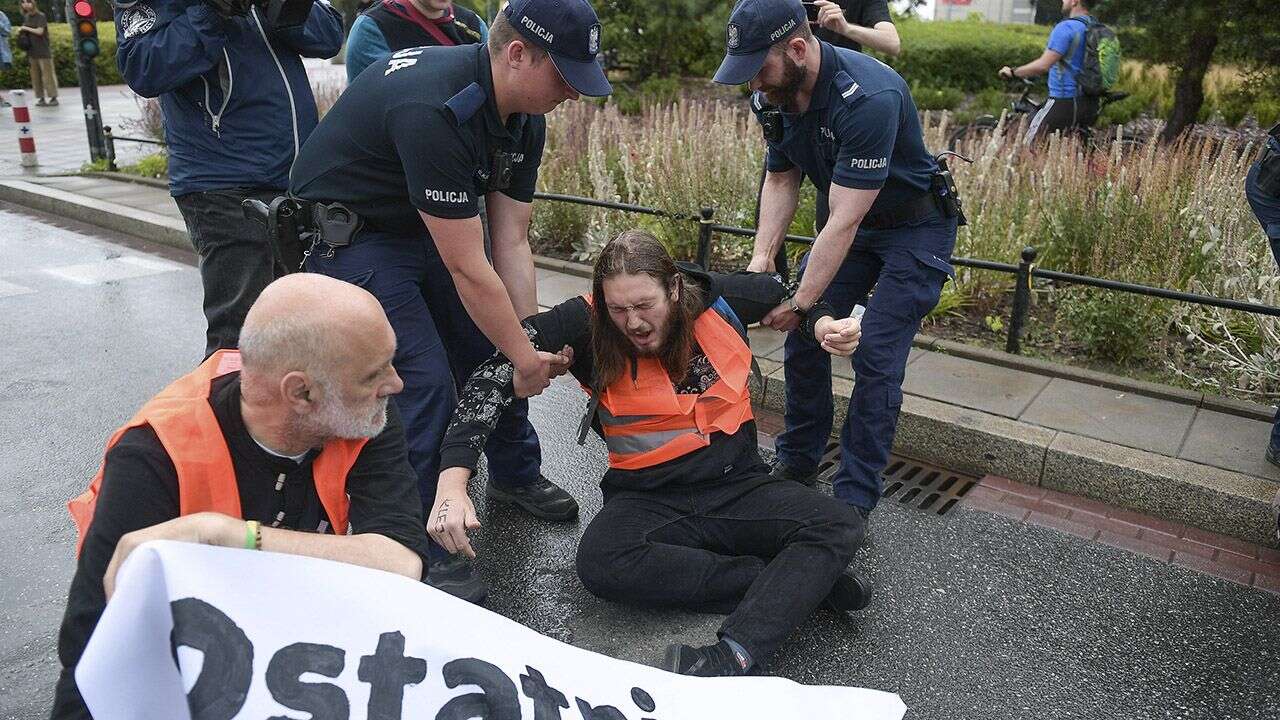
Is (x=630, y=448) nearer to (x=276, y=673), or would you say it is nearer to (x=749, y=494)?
(x=749, y=494)

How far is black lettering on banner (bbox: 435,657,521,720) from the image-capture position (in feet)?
6.60

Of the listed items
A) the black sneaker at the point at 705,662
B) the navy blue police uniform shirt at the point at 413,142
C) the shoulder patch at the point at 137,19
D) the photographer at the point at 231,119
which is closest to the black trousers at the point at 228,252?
the photographer at the point at 231,119

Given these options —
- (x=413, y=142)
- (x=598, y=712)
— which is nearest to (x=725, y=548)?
(x=598, y=712)

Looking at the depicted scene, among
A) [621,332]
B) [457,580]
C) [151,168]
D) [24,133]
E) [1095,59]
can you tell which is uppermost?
[1095,59]

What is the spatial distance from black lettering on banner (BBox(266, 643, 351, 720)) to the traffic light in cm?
1050

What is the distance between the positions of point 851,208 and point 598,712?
2.01 m

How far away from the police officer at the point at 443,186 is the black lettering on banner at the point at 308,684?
131 centimetres

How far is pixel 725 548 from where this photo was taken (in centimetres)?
337

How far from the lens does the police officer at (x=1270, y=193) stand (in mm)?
3979

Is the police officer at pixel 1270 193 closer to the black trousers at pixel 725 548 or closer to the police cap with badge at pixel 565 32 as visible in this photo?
the black trousers at pixel 725 548

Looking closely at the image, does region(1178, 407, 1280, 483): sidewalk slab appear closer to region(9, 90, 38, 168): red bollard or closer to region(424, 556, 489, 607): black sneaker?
region(424, 556, 489, 607): black sneaker

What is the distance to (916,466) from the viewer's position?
4.55 meters

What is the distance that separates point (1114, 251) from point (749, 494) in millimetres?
3438

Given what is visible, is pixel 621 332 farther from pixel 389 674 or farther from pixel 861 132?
pixel 389 674
